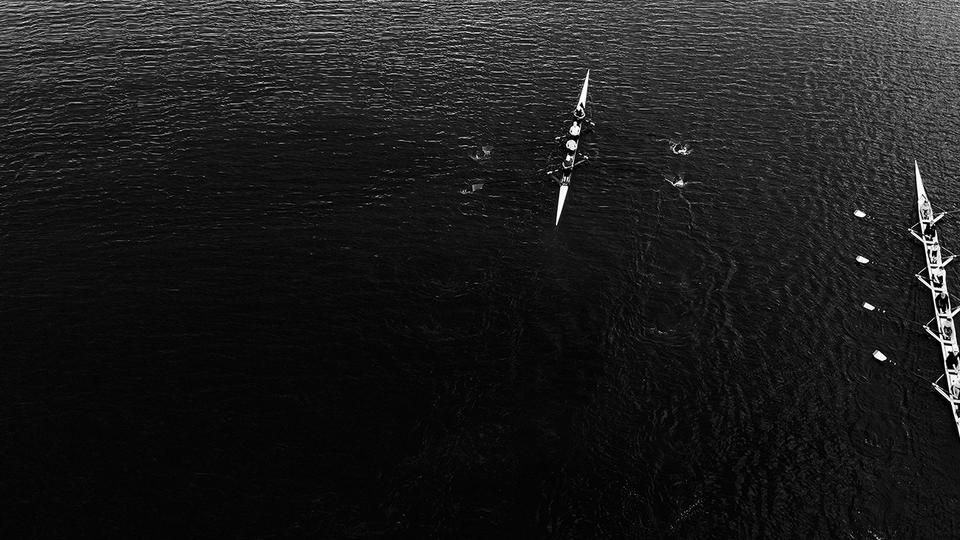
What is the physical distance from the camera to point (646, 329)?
102000mm

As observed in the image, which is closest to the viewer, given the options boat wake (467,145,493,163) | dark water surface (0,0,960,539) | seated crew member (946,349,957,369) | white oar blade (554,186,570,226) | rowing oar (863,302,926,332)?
dark water surface (0,0,960,539)

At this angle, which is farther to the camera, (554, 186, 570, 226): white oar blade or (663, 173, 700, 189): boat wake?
(663, 173, 700, 189): boat wake

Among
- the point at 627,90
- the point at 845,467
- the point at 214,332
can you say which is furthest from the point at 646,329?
the point at 627,90

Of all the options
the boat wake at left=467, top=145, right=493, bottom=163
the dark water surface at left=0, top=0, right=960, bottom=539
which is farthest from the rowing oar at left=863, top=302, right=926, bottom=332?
the boat wake at left=467, top=145, right=493, bottom=163

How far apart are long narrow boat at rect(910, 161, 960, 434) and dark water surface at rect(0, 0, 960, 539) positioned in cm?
202

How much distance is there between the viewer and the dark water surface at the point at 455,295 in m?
80.8

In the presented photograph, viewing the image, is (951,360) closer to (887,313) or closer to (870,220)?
(887,313)

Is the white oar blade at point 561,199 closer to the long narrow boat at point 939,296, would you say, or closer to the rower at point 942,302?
the long narrow boat at point 939,296

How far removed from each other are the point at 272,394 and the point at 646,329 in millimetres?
55341

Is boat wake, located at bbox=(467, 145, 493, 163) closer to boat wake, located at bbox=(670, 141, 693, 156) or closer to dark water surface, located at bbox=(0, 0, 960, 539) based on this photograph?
dark water surface, located at bbox=(0, 0, 960, 539)

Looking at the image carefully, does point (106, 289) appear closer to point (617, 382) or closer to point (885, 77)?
point (617, 382)

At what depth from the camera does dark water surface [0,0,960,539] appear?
80.8 meters

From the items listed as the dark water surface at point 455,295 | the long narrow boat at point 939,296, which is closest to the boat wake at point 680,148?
the dark water surface at point 455,295

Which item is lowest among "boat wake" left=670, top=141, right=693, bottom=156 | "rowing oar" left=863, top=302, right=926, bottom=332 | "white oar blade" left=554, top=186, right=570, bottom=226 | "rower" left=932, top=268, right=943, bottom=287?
"rowing oar" left=863, top=302, right=926, bottom=332
